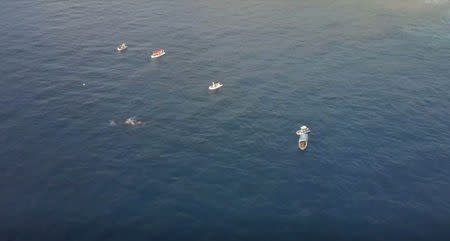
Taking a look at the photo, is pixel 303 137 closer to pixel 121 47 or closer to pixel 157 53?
pixel 157 53

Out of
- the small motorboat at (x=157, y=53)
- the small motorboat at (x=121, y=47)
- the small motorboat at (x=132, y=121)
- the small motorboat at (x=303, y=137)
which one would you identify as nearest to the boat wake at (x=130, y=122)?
the small motorboat at (x=132, y=121)

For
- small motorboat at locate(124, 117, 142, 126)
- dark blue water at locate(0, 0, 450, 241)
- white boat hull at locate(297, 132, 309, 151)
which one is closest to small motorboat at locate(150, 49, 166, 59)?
dark blue water at locate(0, 0, 450, 241)

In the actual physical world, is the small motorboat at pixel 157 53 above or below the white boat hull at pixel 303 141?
above

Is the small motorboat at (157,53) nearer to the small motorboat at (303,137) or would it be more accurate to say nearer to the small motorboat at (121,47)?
the small motorboat at (121,47)

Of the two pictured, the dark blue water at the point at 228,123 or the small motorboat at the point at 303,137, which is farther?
the small motorboat at the point at 303,137

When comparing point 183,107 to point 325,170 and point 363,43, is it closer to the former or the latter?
point 325,170

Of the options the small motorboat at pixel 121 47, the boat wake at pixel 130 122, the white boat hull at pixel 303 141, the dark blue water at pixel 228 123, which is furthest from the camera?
the small motorboat at pixel 121 47

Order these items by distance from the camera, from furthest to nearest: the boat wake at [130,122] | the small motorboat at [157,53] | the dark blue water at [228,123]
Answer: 1. the small motorboat at [157,53]
2. the boat wake at [130,122]
3. the dark blue water at [228,123]

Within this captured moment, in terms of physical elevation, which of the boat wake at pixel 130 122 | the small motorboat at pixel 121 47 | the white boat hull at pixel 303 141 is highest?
the small motorboat at pixel 121 47
